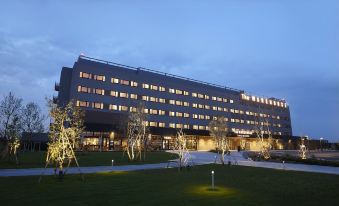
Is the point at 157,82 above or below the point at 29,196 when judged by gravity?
above

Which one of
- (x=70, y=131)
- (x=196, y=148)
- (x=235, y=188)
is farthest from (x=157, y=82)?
(x=235, y=188)

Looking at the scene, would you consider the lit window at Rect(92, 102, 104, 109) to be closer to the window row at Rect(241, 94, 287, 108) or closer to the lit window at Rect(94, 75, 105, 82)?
the lit window at Rect(94, 75, 105, 82)

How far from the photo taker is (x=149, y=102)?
89.4m

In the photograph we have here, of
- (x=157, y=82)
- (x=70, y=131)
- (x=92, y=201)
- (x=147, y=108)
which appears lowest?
(x=92, y=201)

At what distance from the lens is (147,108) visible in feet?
290

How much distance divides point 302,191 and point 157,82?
78.1 metres

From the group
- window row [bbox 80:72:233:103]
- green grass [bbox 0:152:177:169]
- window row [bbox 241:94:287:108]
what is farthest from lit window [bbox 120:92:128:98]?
window row [bbox 241:94:287:108]

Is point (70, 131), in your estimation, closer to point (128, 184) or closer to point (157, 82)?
point (128, 184)

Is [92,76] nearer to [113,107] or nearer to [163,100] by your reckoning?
[113,107]

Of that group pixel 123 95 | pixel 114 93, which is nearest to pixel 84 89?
pixel 114 93

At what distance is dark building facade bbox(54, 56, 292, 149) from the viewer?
7544cm

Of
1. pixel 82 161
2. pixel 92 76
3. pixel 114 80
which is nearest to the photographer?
pixel 82 161

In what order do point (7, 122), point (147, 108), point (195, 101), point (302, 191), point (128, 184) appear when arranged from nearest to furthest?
point (302, 191) → point (128, 184) → point (7, 122) → point (147, 108) → point (195, 101)

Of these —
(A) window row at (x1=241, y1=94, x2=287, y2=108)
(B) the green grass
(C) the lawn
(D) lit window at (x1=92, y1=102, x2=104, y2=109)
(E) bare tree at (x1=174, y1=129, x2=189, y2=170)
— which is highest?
(A) window row at (x1=241, y1=94, x2=287, y2=108)
